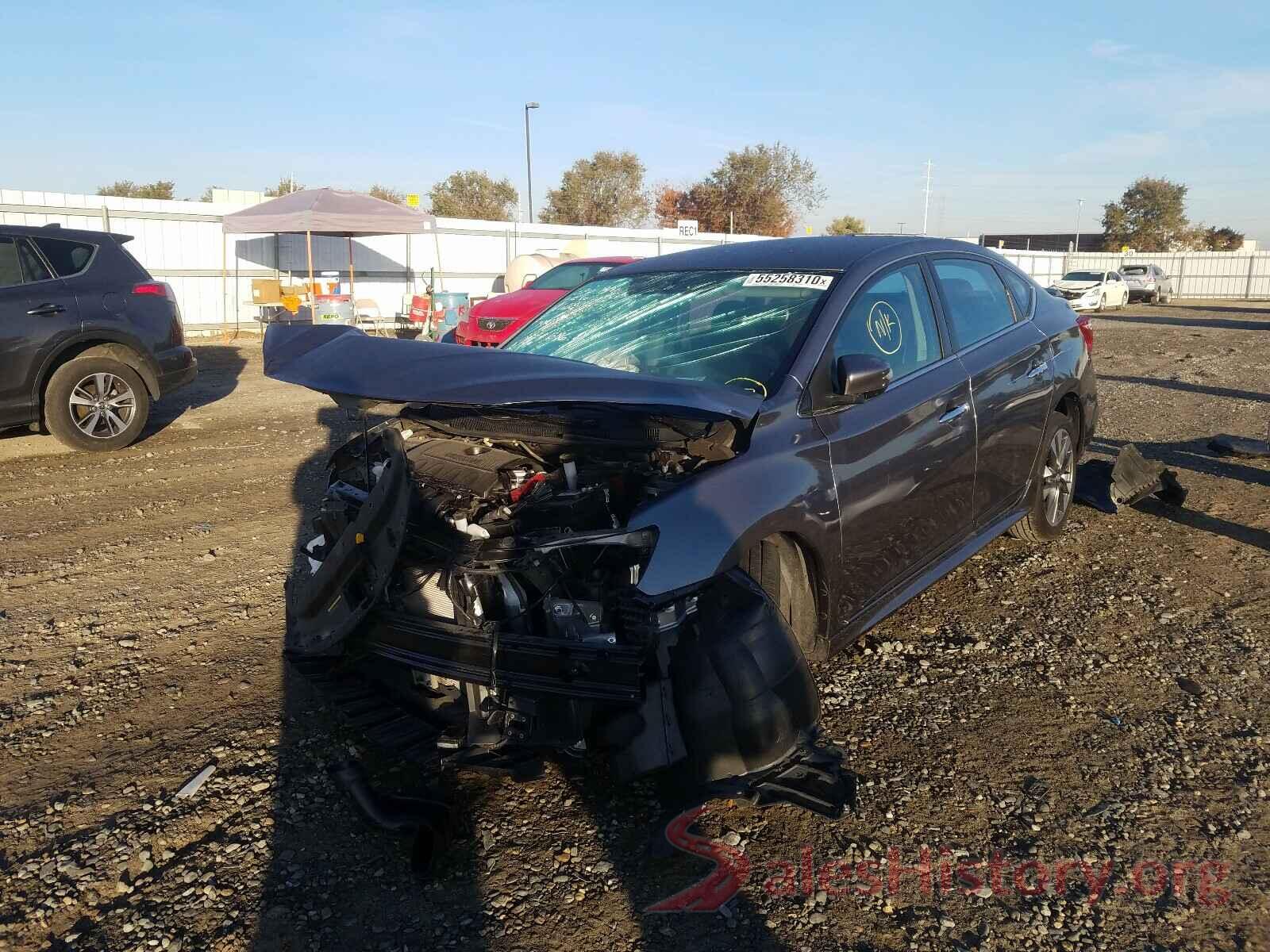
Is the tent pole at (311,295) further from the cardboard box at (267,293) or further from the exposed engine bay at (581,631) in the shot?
the exposed engine bay at (581,631)

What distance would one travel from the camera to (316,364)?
3.20 meters

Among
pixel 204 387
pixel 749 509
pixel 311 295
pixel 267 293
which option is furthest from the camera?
pixel 267 293

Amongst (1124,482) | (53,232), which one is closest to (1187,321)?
(1124,482)

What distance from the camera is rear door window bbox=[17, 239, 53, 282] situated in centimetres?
738

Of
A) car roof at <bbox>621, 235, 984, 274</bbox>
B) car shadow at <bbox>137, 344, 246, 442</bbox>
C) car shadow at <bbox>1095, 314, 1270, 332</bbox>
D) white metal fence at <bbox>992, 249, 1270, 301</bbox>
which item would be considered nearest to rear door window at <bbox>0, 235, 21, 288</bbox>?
car shadow at <bbox>137, 344, 246, 442</bbox>

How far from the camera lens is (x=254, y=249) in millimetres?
20531

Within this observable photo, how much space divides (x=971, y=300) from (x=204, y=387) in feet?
33.7

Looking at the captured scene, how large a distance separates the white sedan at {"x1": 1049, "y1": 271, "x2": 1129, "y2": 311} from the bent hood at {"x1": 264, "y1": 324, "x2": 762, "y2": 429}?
97.1 feet

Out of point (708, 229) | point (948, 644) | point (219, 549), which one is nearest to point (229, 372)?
point (219, 549)

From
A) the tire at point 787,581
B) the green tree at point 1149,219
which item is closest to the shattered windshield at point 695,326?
the tire at point 787,581

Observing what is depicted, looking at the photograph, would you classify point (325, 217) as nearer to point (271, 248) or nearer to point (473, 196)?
point (271, 248)

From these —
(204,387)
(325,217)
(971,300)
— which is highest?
(325,217)

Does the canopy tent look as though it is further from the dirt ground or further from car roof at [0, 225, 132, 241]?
the dirt ground

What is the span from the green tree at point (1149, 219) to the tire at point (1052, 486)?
6002 centimetres
